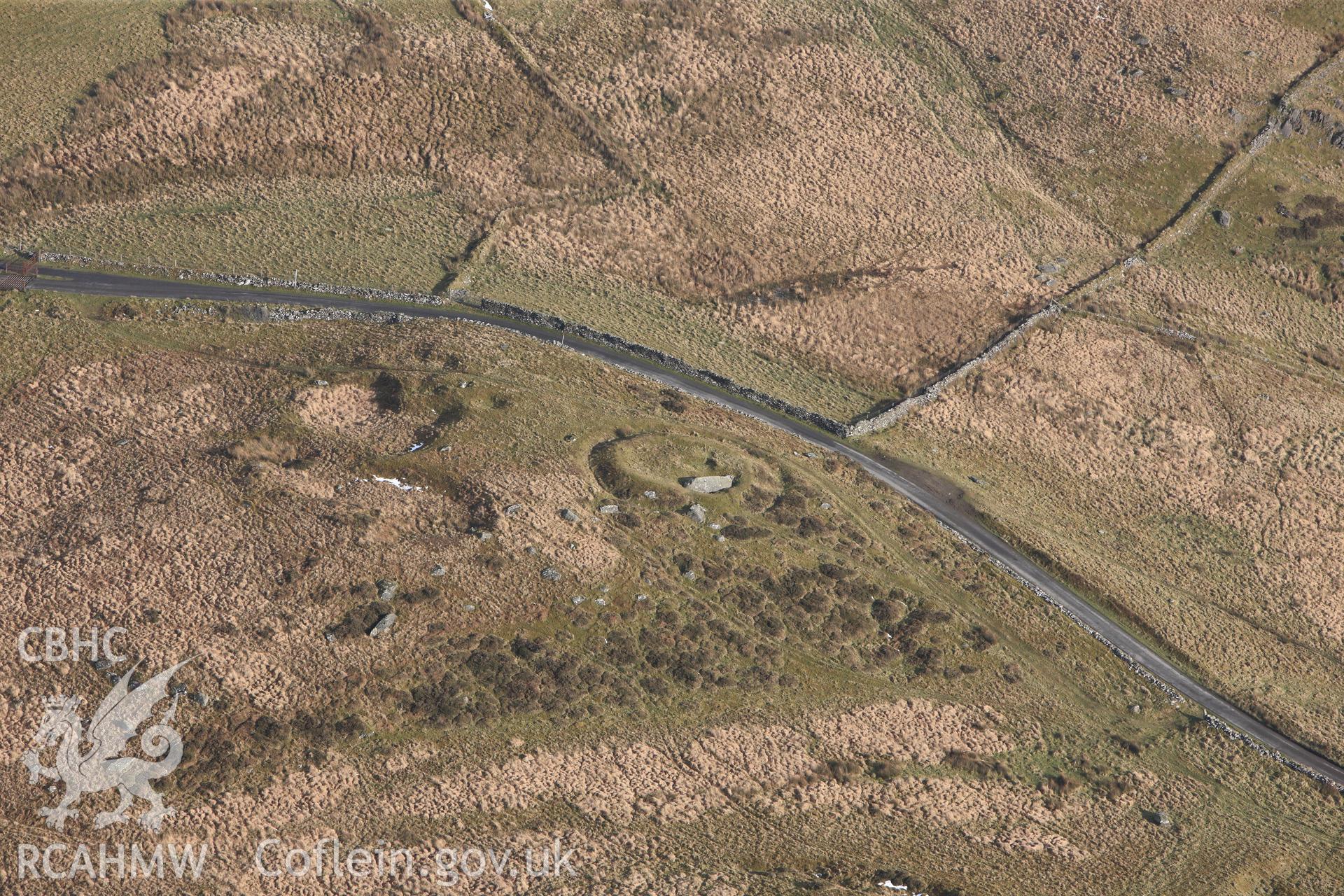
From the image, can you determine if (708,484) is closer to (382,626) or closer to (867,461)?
(867,461)

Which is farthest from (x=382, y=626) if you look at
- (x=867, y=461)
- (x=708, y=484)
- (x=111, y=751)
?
(x=867, y=461)

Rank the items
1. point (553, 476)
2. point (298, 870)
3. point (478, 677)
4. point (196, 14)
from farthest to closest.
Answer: point (196, 14) < point (553, 476) < point (478, 677) < point (298, 870)

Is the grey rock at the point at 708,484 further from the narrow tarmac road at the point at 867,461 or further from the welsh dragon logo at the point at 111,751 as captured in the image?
the welsh dragon logo at the point at 111,751

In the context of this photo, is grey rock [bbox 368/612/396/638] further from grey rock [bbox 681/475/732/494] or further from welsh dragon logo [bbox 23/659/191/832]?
grey rock [bbox 681/475/732/494]

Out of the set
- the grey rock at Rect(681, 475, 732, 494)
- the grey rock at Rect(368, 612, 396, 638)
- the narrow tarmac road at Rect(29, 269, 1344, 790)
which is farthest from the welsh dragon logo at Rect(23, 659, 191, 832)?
the narrow tarmac road at Rect(29, 269, 1344, 790)

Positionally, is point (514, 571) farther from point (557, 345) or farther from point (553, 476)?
point (557, 345)

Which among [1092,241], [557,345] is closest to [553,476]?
[557,345]
